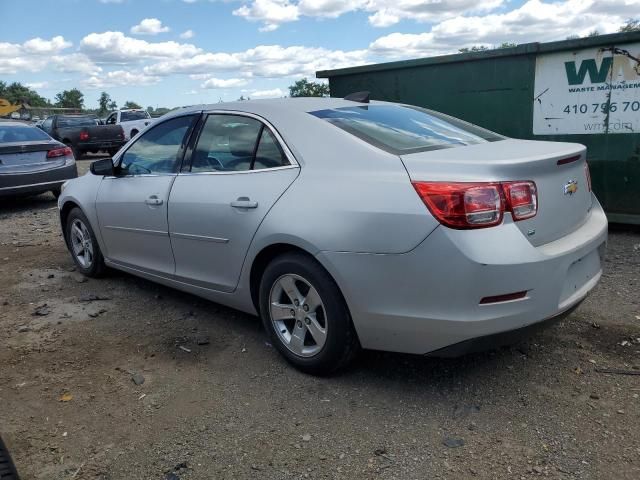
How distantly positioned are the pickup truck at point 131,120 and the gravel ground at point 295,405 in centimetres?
1880

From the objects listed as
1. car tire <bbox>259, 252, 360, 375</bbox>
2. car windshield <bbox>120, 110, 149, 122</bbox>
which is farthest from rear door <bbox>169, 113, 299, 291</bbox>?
car windshield <bbox>120, 110, 149, 122</bbox>

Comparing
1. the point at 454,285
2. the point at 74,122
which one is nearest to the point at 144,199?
the point at 454,285

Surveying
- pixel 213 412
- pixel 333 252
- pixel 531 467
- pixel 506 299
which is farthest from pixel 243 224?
pixel 531 467

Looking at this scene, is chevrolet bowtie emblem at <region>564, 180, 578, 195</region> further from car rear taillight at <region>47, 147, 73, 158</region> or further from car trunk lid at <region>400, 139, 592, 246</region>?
car rear taillight at <region>47, 147, 73, 158</region>

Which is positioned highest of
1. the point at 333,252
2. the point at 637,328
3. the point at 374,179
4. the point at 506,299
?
the point at 374,179

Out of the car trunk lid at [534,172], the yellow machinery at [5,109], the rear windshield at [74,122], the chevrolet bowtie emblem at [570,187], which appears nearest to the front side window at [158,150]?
the car trunk lid at [534,172]

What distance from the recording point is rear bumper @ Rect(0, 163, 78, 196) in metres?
9.15

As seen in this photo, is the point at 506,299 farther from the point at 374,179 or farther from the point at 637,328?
the point at 637,328

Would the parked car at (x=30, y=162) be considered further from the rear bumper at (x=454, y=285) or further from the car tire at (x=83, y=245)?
the rear bumper at (x=454, y=285)

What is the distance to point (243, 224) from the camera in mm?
3562

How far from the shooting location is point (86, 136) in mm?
19219

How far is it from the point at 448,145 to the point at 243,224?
1289 mm

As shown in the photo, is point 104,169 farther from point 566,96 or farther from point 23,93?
point 23,93

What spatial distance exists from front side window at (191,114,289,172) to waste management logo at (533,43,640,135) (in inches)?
154
